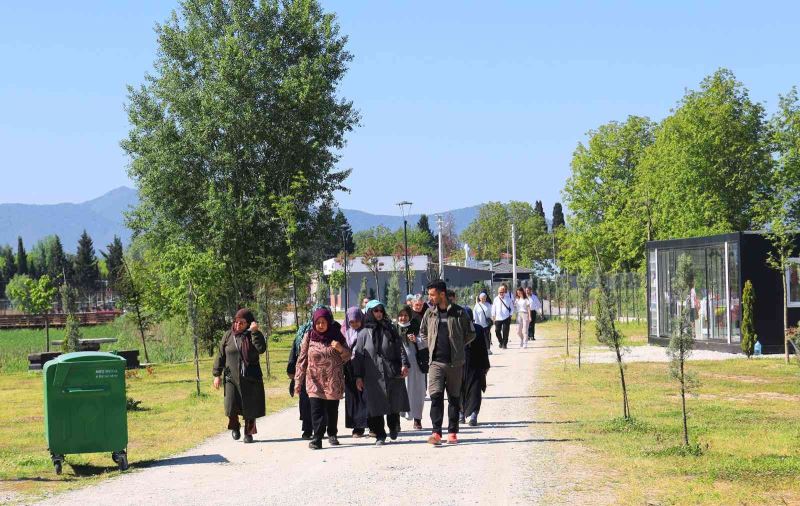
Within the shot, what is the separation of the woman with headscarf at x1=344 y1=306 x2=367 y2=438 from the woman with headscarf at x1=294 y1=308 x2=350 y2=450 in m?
0.39

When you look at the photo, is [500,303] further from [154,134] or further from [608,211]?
[608,211]

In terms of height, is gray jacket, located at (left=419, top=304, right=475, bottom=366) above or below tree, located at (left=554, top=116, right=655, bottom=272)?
below

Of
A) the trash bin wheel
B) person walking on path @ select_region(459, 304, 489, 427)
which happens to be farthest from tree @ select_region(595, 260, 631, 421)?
the trash bin wheel

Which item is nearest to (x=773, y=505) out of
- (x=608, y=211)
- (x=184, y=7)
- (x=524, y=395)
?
(x=524, y=395)

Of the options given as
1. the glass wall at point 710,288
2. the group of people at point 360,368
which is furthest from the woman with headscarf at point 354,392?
the glass wall at point 710,288

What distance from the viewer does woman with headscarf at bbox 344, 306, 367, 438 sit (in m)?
14.1

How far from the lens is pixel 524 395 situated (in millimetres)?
19984

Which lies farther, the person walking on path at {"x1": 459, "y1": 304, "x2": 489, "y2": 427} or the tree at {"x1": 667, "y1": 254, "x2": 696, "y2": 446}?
the person walking on path at {"x1": 459, "y1": 304, "x2": 489, "y2": 427}

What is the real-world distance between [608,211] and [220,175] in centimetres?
3563

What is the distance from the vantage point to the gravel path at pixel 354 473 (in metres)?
10.1

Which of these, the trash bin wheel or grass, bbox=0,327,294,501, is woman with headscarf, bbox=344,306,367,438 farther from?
the trash bin wheel

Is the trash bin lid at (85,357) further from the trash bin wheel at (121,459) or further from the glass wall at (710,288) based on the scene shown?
the glass wall at (710,288)

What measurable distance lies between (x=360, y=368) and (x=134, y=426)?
5.05 m

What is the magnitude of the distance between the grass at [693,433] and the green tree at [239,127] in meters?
20.1
